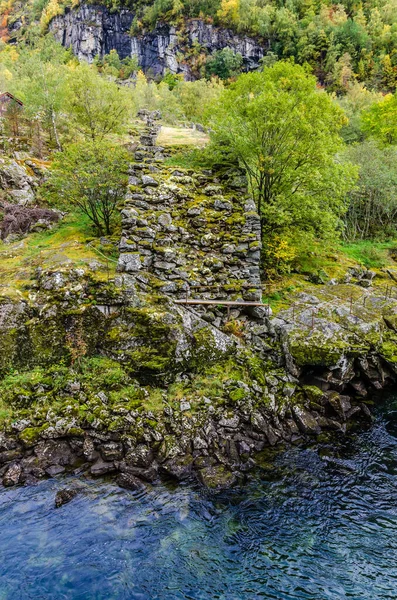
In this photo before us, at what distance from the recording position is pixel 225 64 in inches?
3553

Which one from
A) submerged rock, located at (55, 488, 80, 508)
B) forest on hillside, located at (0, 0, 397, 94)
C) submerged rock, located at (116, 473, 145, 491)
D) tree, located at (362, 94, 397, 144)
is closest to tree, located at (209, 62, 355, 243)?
submerged rock, located at (116, 473, 145, 491)

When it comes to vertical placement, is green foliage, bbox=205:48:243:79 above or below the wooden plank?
above

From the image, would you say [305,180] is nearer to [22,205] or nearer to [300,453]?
[300,453]

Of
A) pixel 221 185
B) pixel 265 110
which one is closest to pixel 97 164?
pixel 221 185

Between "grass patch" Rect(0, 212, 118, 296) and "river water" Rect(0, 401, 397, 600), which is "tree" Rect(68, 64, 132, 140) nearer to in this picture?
"grass patch" Rect(0, 212, 118, 296)

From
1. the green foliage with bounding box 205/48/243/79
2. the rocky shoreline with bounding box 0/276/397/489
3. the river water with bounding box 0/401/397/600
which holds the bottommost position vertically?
the river water with bounding box 0/401/397/600

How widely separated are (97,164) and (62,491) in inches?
506

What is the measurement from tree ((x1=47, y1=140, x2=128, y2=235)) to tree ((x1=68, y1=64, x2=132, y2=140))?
9.70 m

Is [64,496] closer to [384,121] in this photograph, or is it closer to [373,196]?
[373,196]

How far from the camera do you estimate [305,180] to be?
15938 millimetres

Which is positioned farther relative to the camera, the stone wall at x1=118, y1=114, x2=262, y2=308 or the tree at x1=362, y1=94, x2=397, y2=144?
the tree at x1=362, y1=94, x2=397, y2=144

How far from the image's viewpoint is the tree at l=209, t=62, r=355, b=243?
15266 millimetres

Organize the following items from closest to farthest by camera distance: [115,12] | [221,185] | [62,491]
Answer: [62,491] → [221,185] → [115,12]

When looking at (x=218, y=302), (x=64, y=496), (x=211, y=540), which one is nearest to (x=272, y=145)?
(x=218, y=302)
